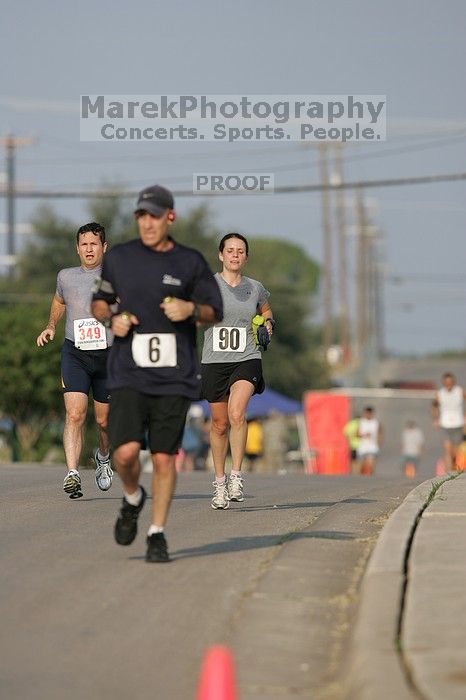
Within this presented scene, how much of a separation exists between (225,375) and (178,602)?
4.70 m

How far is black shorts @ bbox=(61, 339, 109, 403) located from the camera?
12359mm

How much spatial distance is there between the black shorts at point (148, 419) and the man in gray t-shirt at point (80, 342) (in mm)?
3839

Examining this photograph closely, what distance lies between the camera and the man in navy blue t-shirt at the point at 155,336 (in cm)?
818

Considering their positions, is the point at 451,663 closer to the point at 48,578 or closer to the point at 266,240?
the point at 48,578

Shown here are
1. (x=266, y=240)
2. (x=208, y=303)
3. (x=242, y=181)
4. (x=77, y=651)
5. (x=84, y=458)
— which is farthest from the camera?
(x=266, y=240)

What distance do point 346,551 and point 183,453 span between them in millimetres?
24805

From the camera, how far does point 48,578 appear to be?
7824 millimetres

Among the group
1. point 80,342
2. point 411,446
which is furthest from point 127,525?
point 411,446

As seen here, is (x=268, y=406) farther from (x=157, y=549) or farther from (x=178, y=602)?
(x=178, y=602)

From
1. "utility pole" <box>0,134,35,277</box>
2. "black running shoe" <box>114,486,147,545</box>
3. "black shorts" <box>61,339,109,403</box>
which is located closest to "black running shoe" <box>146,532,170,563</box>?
"black running shoe" <box>114,486,147,545</box>

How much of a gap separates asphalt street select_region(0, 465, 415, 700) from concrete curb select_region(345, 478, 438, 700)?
0.12 metres

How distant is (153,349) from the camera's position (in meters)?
8.19

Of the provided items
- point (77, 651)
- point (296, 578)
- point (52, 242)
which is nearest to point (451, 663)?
point (77, 651)

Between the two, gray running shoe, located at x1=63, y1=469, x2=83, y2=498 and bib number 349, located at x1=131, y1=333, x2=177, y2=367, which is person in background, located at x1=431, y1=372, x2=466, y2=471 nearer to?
gray running shoe, located at x1=63, y1=469, x2=83, y2=498
